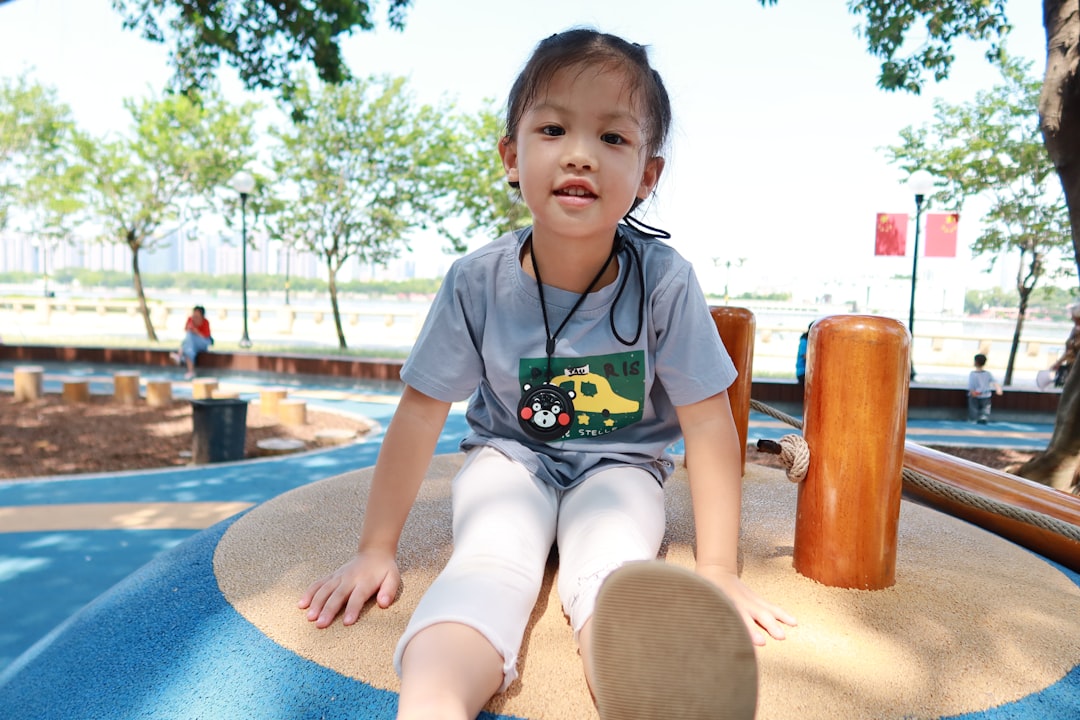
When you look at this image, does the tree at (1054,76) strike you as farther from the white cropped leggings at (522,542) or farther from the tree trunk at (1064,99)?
the white cropped leggings at (522,542)

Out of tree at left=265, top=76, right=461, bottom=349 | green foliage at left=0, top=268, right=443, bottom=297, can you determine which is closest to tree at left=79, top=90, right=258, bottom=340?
tree at left=265, top=76, right=461, bottom=349

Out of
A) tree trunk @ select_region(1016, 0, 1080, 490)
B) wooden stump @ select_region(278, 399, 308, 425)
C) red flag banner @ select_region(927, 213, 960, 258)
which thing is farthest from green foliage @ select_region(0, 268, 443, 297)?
tree trunk @ select_region(1016, 0, 1080, 490)

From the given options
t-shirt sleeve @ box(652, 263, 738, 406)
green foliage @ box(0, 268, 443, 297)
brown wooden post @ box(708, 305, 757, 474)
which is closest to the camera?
t-shirt sleeve @ box(652, 263, 738, 406)

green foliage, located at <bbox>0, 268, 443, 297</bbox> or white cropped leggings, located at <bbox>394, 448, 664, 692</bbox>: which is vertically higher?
green foliage, located at <bbox>0, 268, 443, 297</bbox>

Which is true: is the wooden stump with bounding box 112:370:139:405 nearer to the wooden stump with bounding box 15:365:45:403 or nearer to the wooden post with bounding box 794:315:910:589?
the wooden stump with bounding box 15:365:45:403

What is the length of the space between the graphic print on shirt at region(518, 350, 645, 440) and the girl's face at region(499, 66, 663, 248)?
333 millimetres

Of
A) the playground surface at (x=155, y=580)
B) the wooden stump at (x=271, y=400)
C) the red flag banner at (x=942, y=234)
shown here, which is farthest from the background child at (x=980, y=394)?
the wooden stump at (x=271, y=400)

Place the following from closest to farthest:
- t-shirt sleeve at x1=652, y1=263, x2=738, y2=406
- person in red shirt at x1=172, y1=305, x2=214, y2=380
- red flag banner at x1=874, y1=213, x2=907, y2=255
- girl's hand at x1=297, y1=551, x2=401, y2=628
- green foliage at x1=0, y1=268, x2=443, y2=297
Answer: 1. girl's hand at x1=297, y1=551, x2=401, y2=628
2. t-shirt sleeve at x1=652, y1=263, x2=738, y2=406
3. red flag banner at x1=874, y1=213, x2=907, y2=255
4. person in red shirt at x1=172, y1=305, x2=214, y2=380
5. green foliage at x1=0, y1=268, x2=443, y2=297

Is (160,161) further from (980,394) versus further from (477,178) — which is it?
(980,394)

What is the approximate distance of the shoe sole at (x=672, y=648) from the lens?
0.89 m

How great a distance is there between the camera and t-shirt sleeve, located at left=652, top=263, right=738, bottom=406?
1.68m

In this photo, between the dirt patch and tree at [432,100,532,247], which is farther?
tree at [432,100,532,247]

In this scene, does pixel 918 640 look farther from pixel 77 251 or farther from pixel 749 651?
pixel 77 251

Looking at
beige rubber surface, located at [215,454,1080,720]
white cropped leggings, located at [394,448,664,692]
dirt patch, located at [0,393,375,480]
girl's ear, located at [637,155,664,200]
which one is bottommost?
dirt patch, located at [0,393,375,480]
